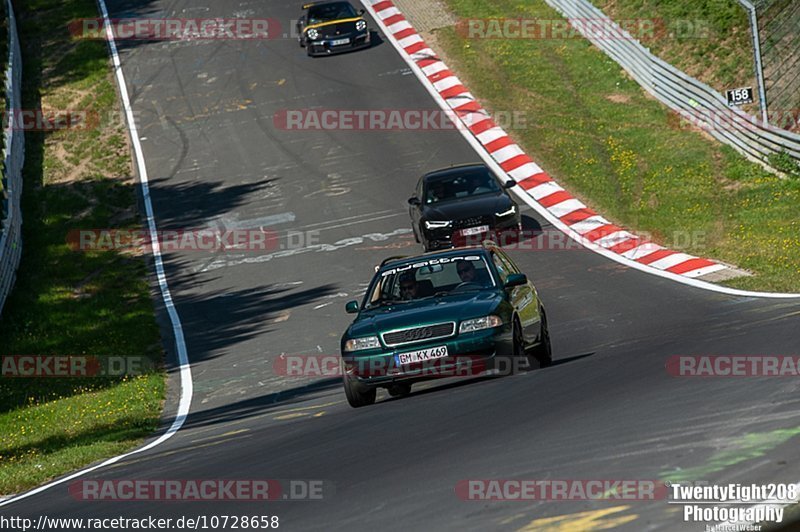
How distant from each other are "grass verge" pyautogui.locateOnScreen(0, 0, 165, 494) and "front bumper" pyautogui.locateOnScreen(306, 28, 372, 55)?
20.2ft

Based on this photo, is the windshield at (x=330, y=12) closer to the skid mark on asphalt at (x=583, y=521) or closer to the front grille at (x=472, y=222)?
the front grille at (x=472, y=222)

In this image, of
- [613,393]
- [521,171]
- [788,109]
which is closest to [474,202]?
[521,171]

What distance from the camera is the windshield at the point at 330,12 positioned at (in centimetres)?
3862

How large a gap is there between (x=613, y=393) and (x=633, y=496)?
3.77 m

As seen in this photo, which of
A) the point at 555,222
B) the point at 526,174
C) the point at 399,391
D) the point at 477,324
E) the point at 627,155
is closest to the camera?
the point at 477,324

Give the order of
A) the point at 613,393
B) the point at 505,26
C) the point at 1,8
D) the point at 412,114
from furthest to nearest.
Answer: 1. the point at 1,8
2. the point at 505,26
3. the point at 412,114
4. the point at 613,393

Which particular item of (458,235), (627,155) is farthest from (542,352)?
(627,155)

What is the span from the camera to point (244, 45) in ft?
134

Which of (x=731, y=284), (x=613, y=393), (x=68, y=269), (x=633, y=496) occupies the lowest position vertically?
(x=68, y=269)

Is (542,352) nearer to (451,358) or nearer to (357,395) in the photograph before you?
(451,358)

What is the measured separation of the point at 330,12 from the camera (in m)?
38.7

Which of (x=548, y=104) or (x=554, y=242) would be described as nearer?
(x=554, y=242)

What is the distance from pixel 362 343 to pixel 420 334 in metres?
0.63

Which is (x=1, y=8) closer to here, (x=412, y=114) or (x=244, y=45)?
(x=244, y=45)
